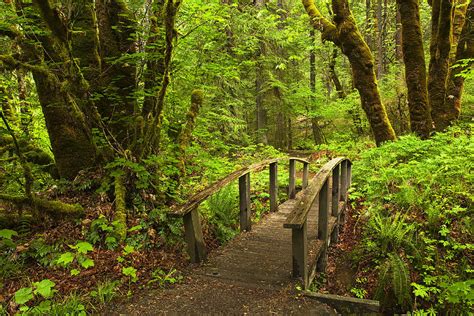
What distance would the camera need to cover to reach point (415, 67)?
9250mm

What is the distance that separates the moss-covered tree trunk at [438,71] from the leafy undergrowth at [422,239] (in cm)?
285

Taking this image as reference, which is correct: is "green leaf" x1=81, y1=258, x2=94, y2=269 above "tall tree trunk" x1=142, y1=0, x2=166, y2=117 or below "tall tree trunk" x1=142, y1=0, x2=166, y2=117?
below

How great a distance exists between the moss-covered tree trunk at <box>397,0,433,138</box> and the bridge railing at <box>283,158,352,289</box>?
11.8ft

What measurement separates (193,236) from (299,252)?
1.49 meters

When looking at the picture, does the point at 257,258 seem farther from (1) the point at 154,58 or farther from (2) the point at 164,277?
(1) the point at 154,58

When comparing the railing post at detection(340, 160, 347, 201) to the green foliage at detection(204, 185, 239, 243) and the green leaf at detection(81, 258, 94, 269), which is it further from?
the green leaf at detection(81, 258, 94, 269)

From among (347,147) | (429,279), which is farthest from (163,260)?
(347,147)

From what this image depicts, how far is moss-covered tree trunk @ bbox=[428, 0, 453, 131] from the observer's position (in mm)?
9203

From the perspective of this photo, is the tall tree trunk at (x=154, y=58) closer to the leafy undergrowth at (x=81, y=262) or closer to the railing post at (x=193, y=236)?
the leafy undergrowth at (x=81, y=262)

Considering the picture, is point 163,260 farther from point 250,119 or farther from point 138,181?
point 250,119

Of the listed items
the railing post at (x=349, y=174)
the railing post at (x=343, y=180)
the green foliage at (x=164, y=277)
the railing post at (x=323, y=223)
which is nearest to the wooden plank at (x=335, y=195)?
the railing post at (x=343, y=180)

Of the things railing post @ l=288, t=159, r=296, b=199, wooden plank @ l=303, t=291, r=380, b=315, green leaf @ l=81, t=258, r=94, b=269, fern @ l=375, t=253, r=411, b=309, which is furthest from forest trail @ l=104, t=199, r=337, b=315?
railing post @ l=288, t=159, r=296, b=199

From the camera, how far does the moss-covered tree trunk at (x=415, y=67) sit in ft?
29.9

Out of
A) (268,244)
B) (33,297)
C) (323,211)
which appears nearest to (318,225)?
(323,211)
